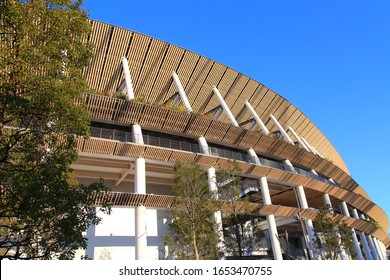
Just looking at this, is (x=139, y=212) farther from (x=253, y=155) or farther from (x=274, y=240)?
(x=253, y=155)

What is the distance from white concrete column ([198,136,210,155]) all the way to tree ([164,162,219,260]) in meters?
7.99

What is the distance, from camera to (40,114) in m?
7.68

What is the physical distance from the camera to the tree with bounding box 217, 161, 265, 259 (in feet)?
62.3

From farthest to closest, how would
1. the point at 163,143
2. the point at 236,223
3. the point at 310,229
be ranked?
the point at 310,229, the point at 163,143, the point at 236,223

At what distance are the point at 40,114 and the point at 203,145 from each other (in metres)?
19.8

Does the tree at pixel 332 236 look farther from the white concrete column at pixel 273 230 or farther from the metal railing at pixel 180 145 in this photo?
the metal railing at pixel 180 145

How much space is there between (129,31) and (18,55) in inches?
859

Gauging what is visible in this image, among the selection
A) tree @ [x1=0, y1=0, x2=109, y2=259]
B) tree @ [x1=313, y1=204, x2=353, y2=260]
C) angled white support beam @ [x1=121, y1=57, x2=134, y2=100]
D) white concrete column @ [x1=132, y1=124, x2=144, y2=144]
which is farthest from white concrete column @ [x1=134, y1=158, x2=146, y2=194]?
tree @ [x1=313, y1=204, x2=353, y2=260]

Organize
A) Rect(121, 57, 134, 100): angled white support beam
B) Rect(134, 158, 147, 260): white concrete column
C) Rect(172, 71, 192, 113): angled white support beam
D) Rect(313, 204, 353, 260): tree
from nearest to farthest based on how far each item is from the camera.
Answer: Rect(134, 158, 147, 260): white concrete column, Rect(313, 204, 353, 260): tree, Rect(121, 57, 134, 100): angled white support beam, Rect(172, 71, 192, 113): angled white support beam

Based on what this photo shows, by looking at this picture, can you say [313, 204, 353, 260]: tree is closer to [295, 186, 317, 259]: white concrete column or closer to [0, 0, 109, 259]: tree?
[295, 186, 317, 259]: white concrete column

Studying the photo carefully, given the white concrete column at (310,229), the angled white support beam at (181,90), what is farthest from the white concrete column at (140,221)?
the white concrete column at (310,229)

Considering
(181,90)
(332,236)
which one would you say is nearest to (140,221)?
(181,90)

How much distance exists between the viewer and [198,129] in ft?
88.6
